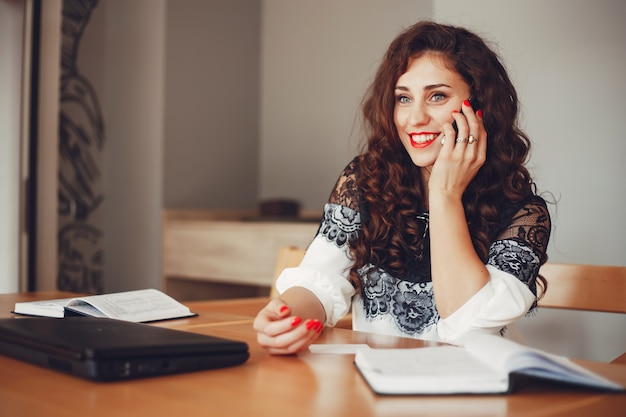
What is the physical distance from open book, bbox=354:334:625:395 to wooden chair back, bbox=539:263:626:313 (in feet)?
2.64

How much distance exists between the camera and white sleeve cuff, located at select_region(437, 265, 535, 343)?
130 cm

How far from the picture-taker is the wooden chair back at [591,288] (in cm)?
155

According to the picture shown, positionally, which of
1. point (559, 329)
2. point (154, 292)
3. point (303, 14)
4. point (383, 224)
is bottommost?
point (559, 329)

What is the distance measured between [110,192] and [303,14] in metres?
1.52

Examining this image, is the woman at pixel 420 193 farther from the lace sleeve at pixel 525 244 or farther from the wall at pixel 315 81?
the wall at pixel 315 81

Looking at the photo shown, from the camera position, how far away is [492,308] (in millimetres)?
1294

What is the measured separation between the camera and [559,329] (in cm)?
238

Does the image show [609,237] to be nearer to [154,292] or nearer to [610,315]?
[610,315]

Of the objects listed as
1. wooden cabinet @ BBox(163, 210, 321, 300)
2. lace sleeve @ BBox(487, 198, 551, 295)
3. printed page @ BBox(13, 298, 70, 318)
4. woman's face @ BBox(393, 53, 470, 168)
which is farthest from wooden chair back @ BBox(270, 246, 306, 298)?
wooden cabinet @ BBox(163, 210, 321, 300)

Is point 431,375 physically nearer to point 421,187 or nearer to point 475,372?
point 475,372

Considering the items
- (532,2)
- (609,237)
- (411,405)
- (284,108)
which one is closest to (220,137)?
(284,108)

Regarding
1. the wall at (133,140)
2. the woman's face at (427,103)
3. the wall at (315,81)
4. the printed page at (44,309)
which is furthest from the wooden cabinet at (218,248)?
the printed page at (44,309)

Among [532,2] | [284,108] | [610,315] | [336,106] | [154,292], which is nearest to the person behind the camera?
[154,292]

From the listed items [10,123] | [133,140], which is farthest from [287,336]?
[133,140]
